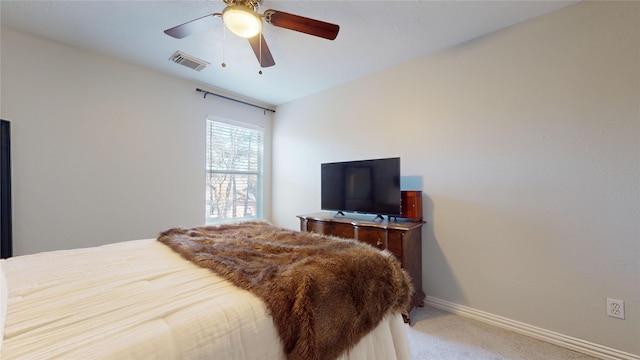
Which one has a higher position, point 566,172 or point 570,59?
point 570,59

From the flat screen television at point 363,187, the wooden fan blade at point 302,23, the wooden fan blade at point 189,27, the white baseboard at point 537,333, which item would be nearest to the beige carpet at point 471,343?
the white baseboard at point 537,333

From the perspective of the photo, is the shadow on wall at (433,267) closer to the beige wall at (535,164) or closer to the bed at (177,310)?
the beige wall at (535,164)

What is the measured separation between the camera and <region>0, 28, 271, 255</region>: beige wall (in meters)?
2.25

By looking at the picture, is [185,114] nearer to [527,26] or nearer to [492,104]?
[492,104]

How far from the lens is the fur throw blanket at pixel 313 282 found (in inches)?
36.9

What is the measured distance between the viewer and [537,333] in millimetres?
1965

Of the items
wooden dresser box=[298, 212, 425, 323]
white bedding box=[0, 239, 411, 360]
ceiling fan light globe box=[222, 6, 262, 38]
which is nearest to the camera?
white bedding box=[0, 239, 411, 360]

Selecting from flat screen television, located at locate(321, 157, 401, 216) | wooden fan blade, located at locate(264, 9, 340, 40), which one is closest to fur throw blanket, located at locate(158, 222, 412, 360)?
flat screen television, located at locate(321, 157, 401, 216)

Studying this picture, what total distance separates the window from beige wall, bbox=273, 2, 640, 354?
2.20 meters

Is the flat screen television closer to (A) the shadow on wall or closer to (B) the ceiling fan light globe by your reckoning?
(A) the shadow on wall

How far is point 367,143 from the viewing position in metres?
3.10

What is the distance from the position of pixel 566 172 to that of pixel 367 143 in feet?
5.92

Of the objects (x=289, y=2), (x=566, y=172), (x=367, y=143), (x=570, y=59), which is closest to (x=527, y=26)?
(x=570, y=59)

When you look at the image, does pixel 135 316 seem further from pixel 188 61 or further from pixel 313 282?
pixel 188 61
